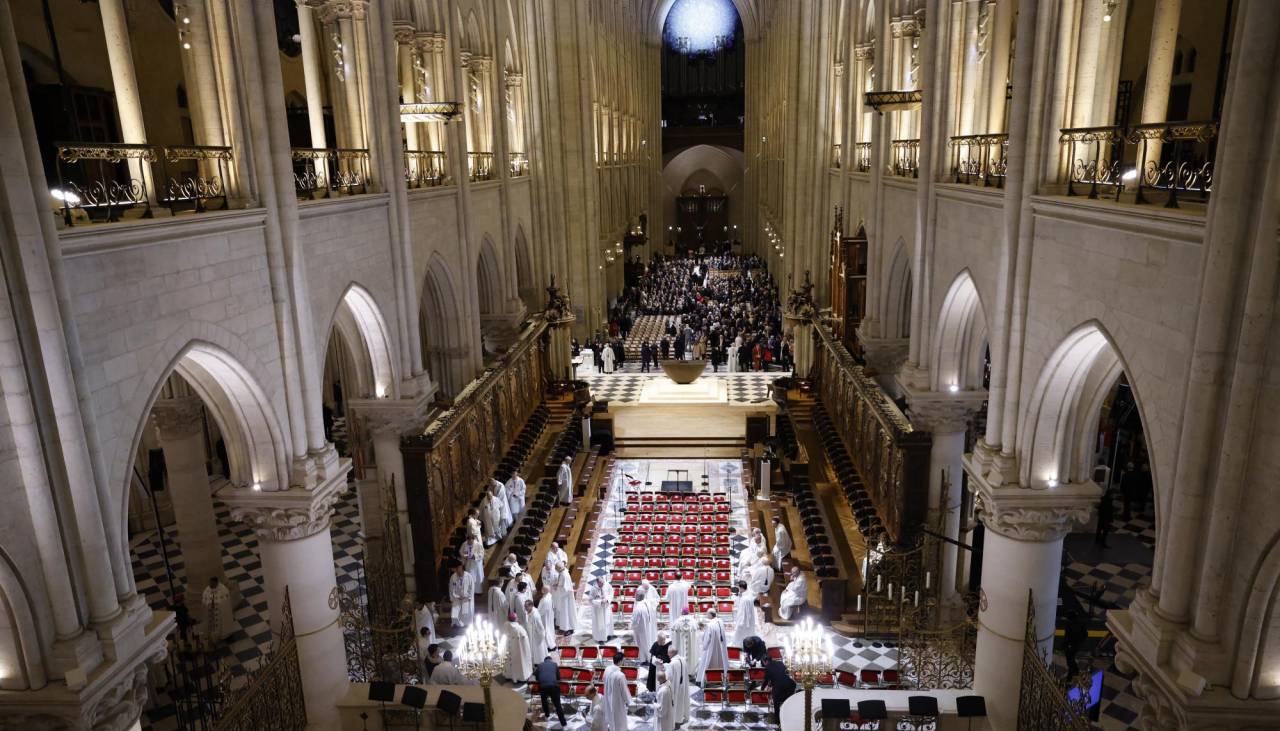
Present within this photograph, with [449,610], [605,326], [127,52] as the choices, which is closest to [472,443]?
[449,610]

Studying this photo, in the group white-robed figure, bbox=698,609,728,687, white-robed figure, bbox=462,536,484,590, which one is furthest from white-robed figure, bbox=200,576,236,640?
white-robed figure, bbox=698,609,728,687

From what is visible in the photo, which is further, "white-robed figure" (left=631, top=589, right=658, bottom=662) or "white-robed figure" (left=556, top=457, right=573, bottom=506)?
"white-robed figure" (left=556, top=457, right=573, bottom=506)

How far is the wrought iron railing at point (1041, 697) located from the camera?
802 centimetres

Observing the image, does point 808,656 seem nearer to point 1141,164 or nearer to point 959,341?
point 1141,164

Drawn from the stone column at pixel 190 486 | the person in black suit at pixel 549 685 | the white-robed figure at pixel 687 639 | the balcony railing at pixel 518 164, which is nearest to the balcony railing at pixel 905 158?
the white-robed figure at pixel 687 639

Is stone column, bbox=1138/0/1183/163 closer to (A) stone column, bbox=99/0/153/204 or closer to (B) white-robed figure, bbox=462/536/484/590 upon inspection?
(A) stone column, bbox=99/0/153/204

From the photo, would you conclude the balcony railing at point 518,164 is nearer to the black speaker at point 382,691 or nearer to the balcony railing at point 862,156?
the balcony railing at point 862,156

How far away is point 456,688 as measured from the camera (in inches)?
432

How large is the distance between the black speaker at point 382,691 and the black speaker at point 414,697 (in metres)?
0.15

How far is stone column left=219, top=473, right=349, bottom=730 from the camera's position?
1002 centimetres

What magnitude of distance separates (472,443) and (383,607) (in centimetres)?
483

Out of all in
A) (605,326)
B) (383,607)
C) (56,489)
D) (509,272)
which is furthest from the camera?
(605,326)

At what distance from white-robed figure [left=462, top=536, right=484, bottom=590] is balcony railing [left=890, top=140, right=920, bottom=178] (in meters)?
9.61

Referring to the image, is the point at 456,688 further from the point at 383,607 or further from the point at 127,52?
the point at 127,52
